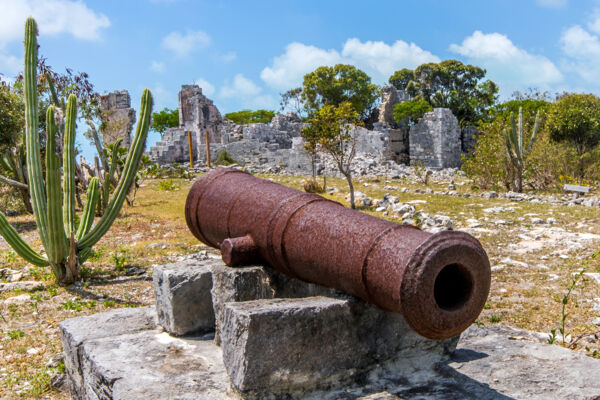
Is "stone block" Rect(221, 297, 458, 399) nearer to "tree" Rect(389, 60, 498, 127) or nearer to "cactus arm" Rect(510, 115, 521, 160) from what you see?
"cactus arm" Rect(510, 115, 521, 160)

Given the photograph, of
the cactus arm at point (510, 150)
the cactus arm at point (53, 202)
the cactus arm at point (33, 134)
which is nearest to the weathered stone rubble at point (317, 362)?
the cactus arm at point (53, 202)

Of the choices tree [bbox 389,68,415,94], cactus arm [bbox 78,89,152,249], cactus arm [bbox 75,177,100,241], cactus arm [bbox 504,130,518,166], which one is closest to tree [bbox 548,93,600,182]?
cactus arm [bbox 504,130,518,166]

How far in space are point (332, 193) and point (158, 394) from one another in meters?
13.4

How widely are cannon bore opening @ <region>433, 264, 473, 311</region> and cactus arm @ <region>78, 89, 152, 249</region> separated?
517 centimetres

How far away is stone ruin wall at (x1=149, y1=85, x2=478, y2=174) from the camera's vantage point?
1059 inches

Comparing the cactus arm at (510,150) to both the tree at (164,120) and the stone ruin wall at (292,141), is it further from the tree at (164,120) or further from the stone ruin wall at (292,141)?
the tree at (164,120)

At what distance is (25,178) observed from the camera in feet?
39.9

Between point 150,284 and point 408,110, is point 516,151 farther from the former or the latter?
point 408,110

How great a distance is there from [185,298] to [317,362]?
1.21 meters

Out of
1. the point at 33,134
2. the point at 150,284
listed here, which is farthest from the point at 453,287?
the point at 33,134

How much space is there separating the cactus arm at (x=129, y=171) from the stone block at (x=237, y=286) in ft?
13.3

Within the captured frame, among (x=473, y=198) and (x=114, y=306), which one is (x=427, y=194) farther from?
(x=114, y=306)

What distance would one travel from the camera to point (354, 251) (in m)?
2.56

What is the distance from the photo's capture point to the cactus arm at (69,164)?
21.1 feet
